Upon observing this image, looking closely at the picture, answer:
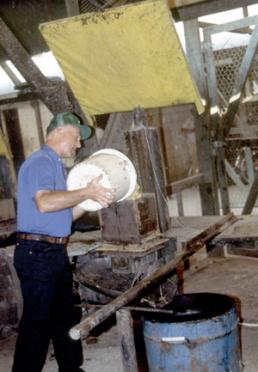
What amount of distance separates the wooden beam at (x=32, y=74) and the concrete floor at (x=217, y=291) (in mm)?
2856

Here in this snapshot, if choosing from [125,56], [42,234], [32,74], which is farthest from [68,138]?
[32,74]

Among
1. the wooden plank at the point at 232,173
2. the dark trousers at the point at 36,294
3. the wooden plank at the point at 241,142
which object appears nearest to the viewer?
the dark trousers at the point at 36,294

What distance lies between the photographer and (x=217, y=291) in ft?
21.0

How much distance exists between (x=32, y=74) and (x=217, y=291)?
382 centimetres

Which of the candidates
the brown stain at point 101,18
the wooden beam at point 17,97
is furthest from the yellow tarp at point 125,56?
the wooden beam at point 17,97

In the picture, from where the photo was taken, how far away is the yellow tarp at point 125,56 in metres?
4.52

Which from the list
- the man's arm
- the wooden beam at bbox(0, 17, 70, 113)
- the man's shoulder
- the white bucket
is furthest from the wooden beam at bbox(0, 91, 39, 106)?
the man's arm

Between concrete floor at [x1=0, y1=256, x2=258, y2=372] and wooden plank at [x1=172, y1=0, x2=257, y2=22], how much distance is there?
3.82 meters

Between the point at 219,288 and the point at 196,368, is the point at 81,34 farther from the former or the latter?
the point at 219,288

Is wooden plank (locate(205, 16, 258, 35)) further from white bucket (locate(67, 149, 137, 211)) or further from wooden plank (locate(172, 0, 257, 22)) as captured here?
white bucket (locate(67, 149, 137, 211))

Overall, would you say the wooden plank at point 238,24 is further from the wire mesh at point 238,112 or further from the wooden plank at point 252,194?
the wooden plank at point 252,194

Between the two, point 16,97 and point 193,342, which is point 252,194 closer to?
point 193,342

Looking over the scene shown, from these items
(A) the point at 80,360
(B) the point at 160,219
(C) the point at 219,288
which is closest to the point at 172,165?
(C) the point at 219,288

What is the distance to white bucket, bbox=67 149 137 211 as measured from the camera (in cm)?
392
